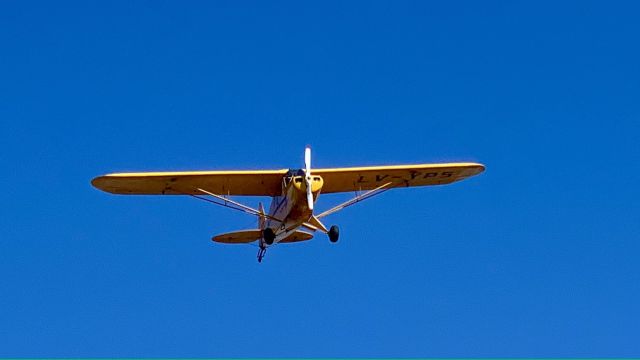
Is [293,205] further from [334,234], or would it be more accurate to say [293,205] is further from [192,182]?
[192,182]

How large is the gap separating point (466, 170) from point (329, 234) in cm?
610

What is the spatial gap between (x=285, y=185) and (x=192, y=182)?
3.06m

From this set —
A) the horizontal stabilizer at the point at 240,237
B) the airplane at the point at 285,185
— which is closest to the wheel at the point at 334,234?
the airplane at the point at 285,185

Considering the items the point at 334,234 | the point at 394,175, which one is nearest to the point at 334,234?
the point at 334,234

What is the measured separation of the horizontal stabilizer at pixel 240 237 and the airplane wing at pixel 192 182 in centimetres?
225

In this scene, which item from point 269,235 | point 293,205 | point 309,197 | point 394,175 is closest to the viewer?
point 309,197

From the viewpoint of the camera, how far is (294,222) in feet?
121

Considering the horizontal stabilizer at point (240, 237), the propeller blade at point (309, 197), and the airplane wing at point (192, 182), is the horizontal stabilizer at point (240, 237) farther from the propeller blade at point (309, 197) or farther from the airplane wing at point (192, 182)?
the propeller blade at point (309, 197)

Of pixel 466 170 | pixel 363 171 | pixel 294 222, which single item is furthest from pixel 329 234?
pixel 466 170

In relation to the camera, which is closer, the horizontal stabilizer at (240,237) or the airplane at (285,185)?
the airplane at (285,185)

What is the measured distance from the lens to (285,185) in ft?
122

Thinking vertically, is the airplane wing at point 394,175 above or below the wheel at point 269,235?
above

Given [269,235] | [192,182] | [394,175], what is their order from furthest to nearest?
[394,175] < [192,182] < [269,235]

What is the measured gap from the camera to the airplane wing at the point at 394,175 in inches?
1564
